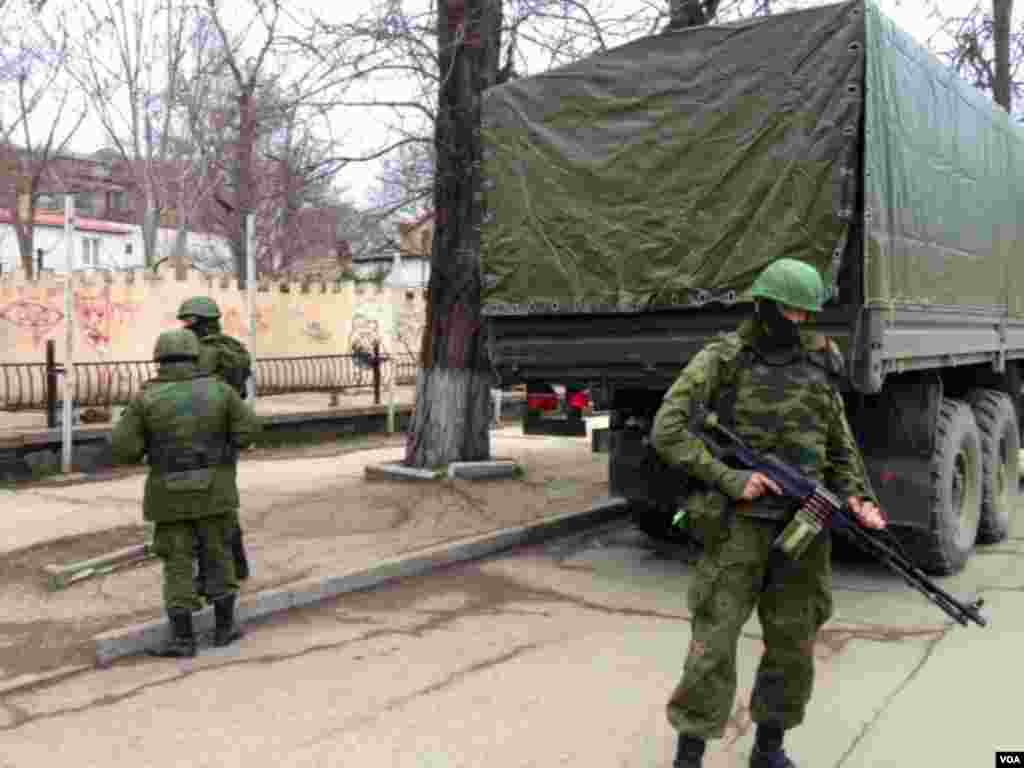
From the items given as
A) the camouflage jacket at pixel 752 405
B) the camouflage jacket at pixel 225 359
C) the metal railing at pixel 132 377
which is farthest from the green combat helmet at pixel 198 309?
the metal railing at pixel 132 377

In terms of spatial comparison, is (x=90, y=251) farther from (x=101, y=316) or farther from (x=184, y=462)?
(x=184, y=462)

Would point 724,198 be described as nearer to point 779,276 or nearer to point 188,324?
point 779,276

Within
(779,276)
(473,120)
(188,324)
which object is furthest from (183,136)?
(779,276)

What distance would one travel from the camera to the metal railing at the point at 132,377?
12.7m

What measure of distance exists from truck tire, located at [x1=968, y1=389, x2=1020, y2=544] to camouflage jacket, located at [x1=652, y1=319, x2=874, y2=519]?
14.0 feet

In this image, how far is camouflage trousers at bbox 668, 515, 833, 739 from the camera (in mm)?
3381

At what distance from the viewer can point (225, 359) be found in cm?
565

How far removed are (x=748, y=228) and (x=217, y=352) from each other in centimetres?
312

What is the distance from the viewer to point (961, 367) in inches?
293

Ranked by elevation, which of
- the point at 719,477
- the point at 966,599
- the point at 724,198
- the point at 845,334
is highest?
the point at 724,198

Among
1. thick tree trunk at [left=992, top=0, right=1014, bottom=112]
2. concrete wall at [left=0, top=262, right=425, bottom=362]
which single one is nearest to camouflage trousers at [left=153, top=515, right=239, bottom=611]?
concrete wall at [left=0, top=262, right=425, bottom=362]

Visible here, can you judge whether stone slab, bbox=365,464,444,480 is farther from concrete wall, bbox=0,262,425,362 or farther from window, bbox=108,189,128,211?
window, bbox=108,189,128,211

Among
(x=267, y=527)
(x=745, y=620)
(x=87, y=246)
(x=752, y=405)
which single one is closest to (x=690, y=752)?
(x=745, y=620)

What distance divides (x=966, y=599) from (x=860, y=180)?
2697 millimetres
